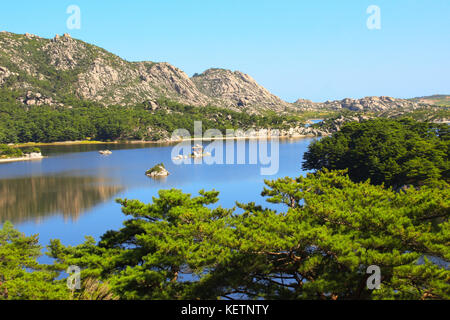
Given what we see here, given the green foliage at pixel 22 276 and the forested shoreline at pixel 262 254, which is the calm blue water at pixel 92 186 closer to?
the green foliage at pixel 22 276

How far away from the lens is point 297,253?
38.3ft

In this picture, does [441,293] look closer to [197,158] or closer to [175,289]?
[175,289]

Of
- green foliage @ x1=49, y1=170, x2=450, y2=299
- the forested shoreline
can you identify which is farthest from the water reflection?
green foliage @ x1=49, y1=170, x2=450, y2=299

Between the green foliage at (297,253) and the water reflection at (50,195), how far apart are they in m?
17.6

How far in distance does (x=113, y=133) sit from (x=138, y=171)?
52386 mm

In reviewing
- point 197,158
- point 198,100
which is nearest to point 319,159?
point 197,158

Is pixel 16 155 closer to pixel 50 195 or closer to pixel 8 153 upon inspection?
pixel 8 153

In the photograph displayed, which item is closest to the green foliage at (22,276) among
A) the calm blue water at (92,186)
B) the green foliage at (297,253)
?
the green foliage at (297,253)

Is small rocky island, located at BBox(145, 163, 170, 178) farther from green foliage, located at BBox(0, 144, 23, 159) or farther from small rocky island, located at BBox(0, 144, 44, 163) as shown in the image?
green foliage, located at BBox(0, 144, 23, 159)

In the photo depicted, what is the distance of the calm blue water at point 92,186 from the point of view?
2681cm

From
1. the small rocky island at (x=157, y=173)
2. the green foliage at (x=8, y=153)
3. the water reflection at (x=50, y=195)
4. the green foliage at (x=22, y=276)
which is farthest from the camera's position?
the green foliage at (x=8, y=153)

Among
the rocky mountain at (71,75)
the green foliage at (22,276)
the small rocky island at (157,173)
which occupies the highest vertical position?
the rocky mountain at (71,75)

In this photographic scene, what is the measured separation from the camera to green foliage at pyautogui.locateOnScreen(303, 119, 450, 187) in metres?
28.1

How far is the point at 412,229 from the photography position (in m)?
9.98
